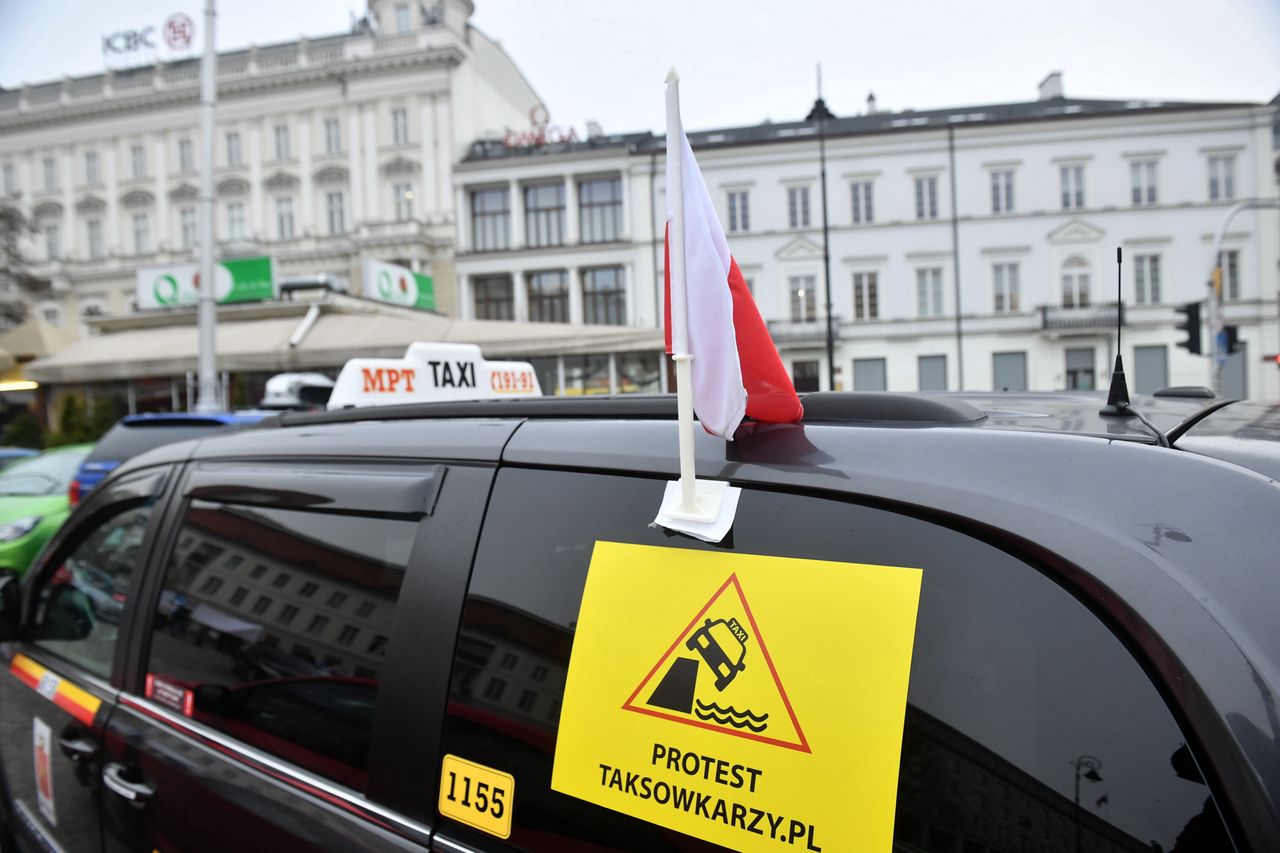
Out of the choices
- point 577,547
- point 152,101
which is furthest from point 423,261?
point 577,547

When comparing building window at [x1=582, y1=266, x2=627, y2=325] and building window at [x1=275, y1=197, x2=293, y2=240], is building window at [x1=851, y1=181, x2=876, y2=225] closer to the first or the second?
building window at [x1=582, y1=266, x2=627, y2=325]

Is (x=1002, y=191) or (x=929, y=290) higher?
(x=1002, y=191)

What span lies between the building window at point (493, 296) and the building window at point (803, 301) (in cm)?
1228

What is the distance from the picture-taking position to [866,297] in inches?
1212

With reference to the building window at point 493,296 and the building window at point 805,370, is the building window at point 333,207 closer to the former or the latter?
the building window at point 493,296

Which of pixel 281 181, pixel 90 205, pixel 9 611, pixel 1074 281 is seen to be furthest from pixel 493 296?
pixel 9 611

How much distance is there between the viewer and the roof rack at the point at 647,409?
102cm

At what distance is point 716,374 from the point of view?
3.09 feet

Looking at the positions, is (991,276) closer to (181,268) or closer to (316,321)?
(316,321)

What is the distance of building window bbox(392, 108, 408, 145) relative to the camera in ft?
117

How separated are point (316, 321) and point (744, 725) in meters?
16.1

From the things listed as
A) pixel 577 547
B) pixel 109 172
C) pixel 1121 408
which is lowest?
pixel 577 547

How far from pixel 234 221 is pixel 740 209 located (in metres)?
25.1

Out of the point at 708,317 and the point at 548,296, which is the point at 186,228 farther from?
the point at 708,317
